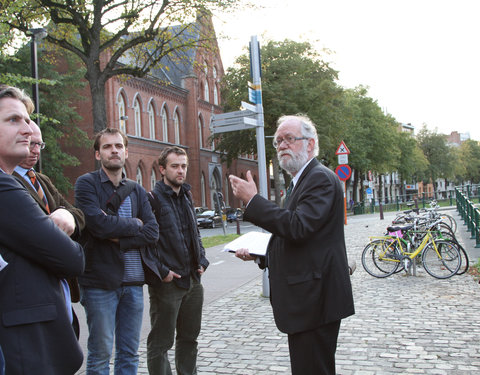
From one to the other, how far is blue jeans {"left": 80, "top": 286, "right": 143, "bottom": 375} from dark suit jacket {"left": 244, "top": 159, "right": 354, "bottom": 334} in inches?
50.0

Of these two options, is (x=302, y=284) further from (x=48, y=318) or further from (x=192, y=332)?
Answer: (x=192, y=332)

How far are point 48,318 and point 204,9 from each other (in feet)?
57.4

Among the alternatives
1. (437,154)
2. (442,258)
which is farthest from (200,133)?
(437,154)

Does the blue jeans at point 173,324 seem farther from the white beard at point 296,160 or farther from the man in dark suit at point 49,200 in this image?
the white beard at point 296,160

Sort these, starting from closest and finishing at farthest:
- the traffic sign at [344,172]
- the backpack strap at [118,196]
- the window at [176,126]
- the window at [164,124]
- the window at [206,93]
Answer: the backpack strap at [118,196], the traffic sign at [344,172], the window at [164,124], the window at [176,126], the window at [206,93]

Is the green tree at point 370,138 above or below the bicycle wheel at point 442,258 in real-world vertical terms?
above

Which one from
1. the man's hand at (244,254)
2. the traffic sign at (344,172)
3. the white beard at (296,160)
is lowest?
the man's hand at (244,254)

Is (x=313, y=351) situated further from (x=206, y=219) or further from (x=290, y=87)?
(x=290, y=87)

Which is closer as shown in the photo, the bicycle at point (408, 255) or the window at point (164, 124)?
the bicycle at point (408, 255)

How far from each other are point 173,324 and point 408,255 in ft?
23.3

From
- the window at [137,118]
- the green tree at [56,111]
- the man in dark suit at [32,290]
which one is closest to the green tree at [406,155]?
the window at [137,118]

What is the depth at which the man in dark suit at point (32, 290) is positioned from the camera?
6.22 feet

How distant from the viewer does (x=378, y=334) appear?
5.91 m

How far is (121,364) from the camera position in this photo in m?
3.66
